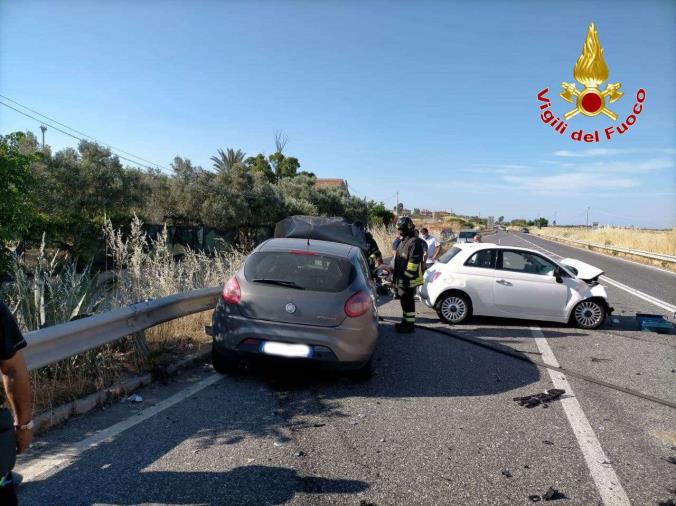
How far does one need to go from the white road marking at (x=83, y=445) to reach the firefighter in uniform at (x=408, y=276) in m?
4.15

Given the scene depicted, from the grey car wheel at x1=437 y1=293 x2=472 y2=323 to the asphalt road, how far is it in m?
3.05

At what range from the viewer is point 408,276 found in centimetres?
824

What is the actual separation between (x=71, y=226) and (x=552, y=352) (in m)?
11.5

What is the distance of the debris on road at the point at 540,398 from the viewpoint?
5008 mm

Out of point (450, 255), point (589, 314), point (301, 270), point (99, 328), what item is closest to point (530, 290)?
point (589, 314)

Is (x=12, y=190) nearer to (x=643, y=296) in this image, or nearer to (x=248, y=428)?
(x=248, y=428)

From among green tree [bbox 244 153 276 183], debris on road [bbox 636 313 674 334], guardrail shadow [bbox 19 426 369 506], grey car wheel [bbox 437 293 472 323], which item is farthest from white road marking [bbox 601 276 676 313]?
green tree [bbox 244 153 276 183]

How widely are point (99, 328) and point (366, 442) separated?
2.69 metres

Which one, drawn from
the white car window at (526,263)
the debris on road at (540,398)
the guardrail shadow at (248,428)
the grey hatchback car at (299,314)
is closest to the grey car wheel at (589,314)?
the white car window at (526,263)

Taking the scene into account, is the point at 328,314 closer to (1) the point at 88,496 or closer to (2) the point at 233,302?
(2) the point at 233,302

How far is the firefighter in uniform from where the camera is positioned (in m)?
8.23

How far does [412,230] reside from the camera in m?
8.95

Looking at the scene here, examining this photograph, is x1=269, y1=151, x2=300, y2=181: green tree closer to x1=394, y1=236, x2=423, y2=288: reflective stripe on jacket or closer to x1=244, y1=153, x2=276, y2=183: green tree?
x1=244, y1=153, x2=276, y2=183: green tree

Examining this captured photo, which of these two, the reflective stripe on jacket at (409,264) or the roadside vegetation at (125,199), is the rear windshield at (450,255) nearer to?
the reflective stripe on jacket at (409,264)
